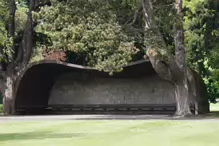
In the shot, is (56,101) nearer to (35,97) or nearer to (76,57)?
(35,97)

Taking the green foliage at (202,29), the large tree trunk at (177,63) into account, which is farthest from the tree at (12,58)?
the green foliage at (202,29)

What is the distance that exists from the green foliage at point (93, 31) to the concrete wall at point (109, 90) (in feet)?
31.3

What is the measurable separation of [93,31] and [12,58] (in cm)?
1197

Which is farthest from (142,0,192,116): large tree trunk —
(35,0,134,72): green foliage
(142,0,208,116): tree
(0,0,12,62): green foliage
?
(0,0,12,62): green foliage

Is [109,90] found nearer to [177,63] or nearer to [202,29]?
[177,63]

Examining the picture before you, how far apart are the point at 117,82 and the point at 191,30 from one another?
7632mm

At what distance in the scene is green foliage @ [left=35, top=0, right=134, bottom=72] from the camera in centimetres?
2630

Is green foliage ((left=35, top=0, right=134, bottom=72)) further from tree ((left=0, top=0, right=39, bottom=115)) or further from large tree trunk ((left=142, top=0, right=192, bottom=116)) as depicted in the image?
tree ((left=0, top=0, right=39, bottom=115))

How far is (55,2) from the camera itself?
2820cm

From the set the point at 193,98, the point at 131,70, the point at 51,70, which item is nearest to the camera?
the point at 193,98

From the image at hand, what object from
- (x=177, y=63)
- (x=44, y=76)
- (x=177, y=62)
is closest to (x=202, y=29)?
(x=177, y=62)

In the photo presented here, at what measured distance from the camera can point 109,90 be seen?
37906 mm

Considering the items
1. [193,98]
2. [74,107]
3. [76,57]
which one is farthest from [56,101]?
[193,98]

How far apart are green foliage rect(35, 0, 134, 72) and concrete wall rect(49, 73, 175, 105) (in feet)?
31.3
